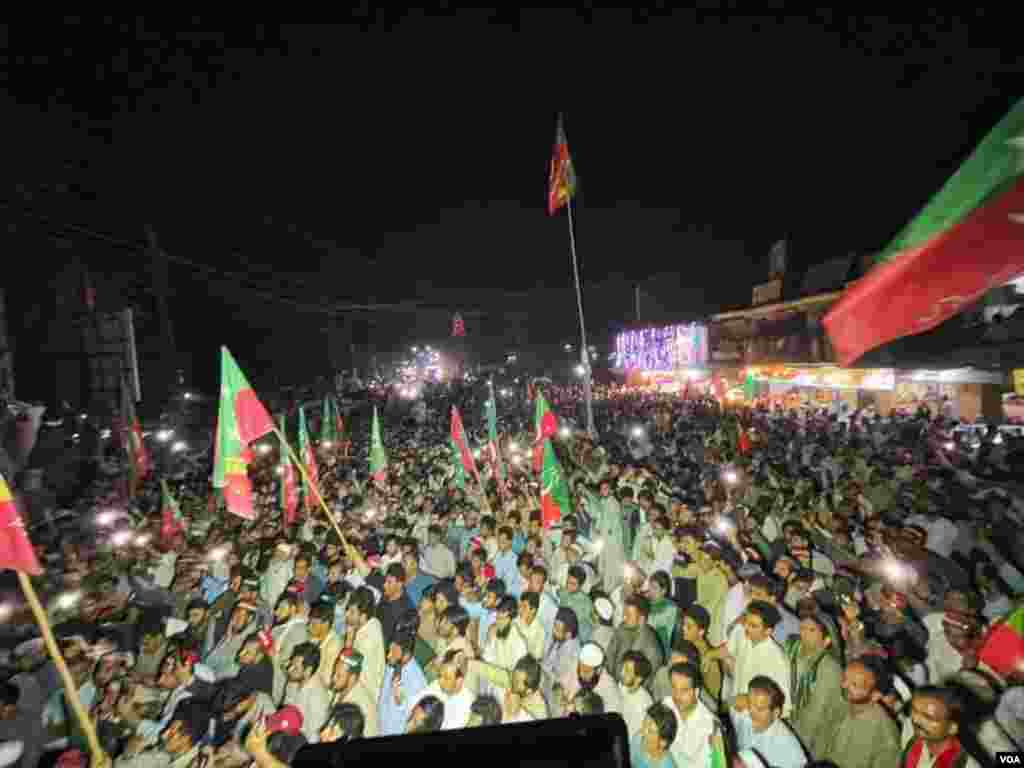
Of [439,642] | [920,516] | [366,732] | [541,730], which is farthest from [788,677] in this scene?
[920,516]

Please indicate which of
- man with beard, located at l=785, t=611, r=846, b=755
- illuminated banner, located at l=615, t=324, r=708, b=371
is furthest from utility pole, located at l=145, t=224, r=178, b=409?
illuminated banner, located at l=615, t=324, r=708, b=371

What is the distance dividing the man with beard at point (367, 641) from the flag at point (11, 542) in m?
2.02

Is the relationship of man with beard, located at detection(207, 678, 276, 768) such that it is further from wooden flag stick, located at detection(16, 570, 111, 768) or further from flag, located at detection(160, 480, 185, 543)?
flag, located at detection(160, 480, 185, 543)

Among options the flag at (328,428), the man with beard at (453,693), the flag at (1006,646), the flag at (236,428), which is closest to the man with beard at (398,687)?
the man with beard at (453,693)

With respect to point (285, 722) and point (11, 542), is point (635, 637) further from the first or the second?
point (11, 542)

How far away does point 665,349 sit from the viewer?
31.5 metres

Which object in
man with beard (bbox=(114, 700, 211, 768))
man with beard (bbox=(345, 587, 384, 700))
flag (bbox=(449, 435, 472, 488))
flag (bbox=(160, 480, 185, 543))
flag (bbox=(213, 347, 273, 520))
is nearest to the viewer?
man with beard (bbox=(114, 700, 211, 768))

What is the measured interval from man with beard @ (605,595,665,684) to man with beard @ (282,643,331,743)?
2007 mm

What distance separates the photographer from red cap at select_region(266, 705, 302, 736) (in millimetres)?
3102

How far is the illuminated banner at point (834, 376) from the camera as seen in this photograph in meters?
18.0

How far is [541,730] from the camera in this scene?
1.00m

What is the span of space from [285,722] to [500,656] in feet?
5.01

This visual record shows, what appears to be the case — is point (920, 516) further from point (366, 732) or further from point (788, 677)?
point (366, 732)

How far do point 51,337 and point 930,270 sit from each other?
26604 millimetres
